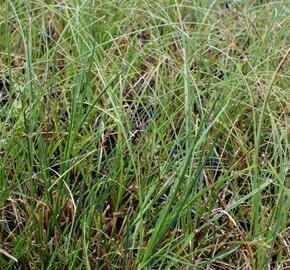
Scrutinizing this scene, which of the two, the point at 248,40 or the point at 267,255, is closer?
the point at 267,255

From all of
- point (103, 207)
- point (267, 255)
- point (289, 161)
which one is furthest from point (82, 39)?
point (267, 255)

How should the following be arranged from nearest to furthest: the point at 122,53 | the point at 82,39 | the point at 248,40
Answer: the point at 82,39, the point at 122,53, the point at 248,40

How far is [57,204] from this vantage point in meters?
1.31

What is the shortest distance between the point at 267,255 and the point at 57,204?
452 mm

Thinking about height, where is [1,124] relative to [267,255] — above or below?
above

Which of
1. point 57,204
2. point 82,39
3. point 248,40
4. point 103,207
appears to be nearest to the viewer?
point 57,204

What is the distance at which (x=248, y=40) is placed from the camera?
7.14 feet

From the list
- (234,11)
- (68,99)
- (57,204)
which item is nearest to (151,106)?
(68,99)

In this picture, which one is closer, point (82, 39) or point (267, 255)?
point (267, 255)

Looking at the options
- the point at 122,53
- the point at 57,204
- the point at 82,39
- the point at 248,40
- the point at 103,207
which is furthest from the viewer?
the point at 248,40

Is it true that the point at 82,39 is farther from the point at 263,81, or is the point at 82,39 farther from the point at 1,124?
the point at 263,81

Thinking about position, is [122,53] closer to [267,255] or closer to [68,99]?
[68,99]

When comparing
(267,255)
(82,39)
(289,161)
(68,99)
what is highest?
(82,39)

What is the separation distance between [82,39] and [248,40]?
703 mm
